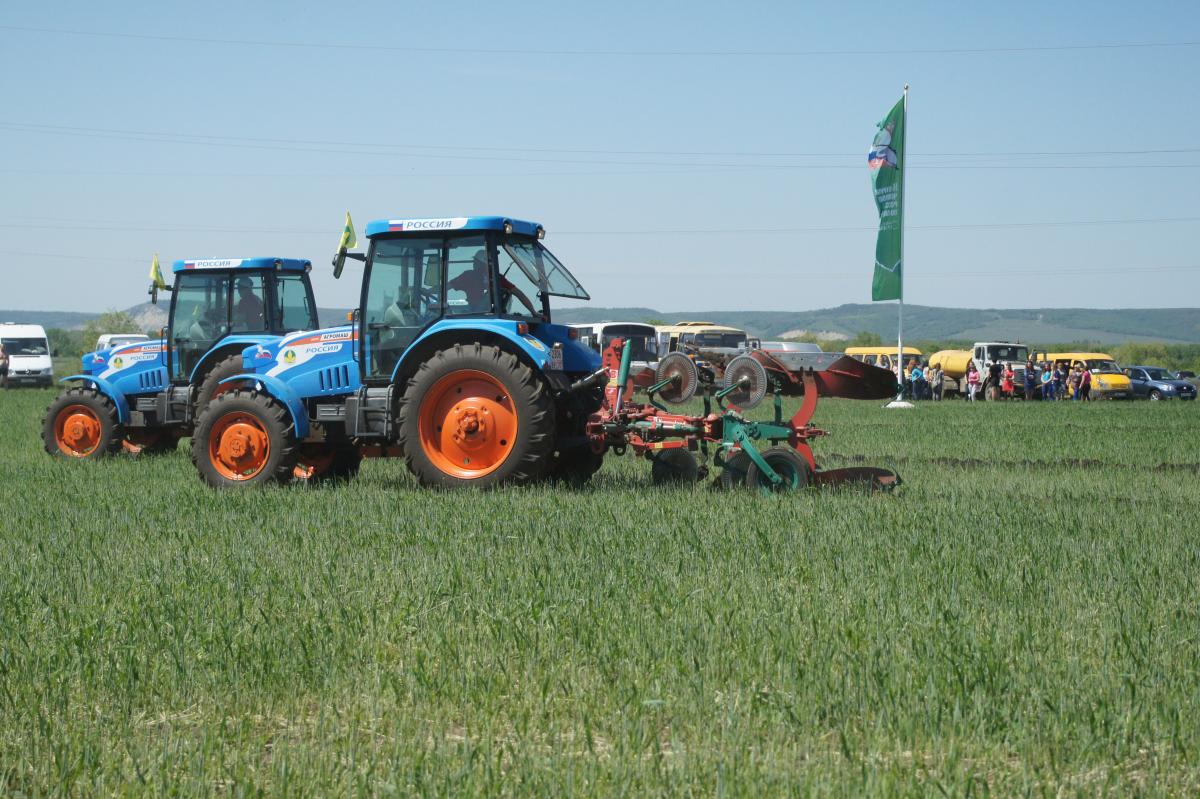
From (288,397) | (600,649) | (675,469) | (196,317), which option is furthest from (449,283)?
(600,649)

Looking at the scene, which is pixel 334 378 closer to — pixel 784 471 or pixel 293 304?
pixel 293 304

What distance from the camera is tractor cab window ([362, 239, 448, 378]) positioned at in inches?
424

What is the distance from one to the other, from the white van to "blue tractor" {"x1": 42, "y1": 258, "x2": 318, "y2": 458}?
105ft

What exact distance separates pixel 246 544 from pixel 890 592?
3.94m

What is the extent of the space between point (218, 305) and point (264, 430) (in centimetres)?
420

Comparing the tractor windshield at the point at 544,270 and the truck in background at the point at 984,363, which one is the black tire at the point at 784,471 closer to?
the tractor windshield at the point at 544,270

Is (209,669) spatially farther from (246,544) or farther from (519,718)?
(246,544)

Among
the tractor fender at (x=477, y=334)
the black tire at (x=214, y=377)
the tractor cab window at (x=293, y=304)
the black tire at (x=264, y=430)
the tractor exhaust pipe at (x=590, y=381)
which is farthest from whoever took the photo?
the tractor cab window at (x=293, y=304)

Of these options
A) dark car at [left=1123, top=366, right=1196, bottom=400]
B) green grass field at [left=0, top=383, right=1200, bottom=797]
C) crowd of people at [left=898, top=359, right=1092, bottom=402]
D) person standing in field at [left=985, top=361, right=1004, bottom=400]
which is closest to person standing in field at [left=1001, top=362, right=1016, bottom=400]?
crowd of people at [left=898, top=359, right=1092, bottom=402]

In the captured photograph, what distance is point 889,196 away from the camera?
31531 mm

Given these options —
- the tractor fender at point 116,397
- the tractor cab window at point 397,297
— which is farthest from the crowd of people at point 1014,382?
the tractor cab window at point 397,297

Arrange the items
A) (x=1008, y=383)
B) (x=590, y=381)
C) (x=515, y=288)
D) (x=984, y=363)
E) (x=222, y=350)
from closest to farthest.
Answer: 1. (x=590, y=381)
2. (x=515, y=288)
3. (x=222, y=350)
4. (x=1008, y=383)
5. (x=984, y=363)

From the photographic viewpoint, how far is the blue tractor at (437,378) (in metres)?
10.2

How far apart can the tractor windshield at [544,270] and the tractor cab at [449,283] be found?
0.01 metres
